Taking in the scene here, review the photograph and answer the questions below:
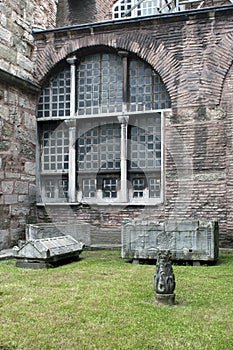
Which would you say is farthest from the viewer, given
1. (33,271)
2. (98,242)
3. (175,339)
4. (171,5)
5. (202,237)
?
(171,5)

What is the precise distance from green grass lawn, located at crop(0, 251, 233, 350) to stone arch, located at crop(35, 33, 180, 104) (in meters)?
4.90

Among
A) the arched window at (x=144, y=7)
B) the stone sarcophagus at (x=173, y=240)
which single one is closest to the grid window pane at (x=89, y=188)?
the stone sarcophagus at (x=173, y=240)

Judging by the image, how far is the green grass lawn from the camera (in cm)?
417

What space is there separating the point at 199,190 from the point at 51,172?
3763mm

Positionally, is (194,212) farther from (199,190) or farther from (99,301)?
(99,301)

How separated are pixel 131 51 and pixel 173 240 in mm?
4835

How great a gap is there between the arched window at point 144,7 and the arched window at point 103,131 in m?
2.66

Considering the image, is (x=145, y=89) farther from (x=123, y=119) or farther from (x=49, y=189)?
(x=49, y=189)

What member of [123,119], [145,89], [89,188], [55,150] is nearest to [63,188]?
[89,188]

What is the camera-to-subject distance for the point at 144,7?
47.6 feet

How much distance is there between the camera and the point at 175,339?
4.21 metres

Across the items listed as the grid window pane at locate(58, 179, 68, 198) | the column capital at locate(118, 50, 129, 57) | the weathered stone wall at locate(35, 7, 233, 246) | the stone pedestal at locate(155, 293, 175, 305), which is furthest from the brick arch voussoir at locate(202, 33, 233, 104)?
the stone pedestal at locate(155, 293, 175, 305)

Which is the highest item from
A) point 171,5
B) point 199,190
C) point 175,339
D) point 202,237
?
point 171,5

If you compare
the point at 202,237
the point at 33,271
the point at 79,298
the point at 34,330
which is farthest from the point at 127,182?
the point at 34,330
